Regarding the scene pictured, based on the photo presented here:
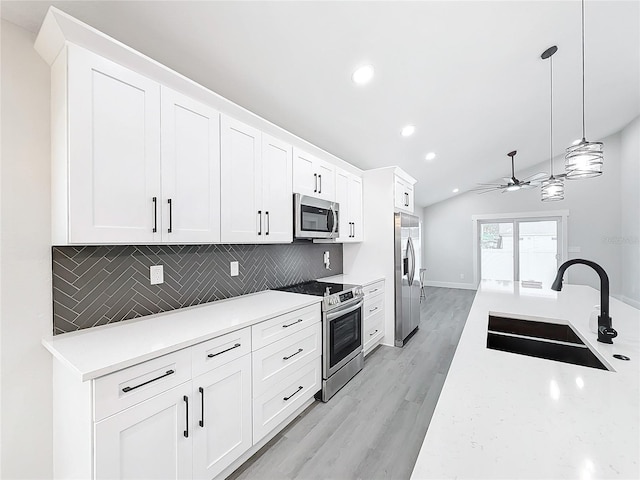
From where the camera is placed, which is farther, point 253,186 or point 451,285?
point 451,285

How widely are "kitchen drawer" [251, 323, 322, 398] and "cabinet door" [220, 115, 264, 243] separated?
2.71 ft

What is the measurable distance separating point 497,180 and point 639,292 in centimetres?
360

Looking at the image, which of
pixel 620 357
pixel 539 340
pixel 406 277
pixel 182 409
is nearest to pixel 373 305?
pixel 406 277

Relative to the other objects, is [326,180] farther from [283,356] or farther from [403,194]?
[283,356]

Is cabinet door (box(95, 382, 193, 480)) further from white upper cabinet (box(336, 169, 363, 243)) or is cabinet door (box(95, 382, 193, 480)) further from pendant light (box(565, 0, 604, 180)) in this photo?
pendant light (box(565, 0, 604, 180))

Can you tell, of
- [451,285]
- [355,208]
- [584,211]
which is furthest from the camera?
[451,285]

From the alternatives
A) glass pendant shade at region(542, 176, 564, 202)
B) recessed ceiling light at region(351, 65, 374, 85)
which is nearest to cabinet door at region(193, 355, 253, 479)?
recessed ceiling light at region(351, 65, 374, 85)

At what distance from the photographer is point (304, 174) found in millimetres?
2840

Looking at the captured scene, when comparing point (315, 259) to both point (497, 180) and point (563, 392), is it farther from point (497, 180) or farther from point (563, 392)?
point (497, 180)

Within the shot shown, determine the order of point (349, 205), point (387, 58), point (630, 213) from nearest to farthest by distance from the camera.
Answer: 1. point (387, 58)
2. point (349, 205)
3. point (630, 213)

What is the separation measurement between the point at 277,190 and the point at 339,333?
1.46 meters

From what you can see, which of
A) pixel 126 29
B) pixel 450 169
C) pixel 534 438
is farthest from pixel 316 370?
pixel 450 169

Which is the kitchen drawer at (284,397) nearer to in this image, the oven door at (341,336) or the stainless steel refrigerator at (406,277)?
the oven door at (341,336)

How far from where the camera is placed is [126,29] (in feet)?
5.19
